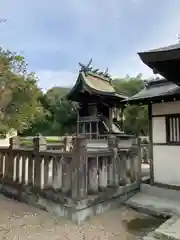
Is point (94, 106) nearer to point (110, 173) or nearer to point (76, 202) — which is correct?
point (110, 173)

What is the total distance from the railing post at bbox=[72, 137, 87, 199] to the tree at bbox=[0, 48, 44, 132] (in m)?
1.36

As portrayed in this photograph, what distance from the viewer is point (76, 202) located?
13.1ft

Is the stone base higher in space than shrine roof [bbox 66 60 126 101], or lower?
lower

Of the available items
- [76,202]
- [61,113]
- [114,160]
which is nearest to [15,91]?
[76,202]

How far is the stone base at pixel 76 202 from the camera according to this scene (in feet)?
13.3

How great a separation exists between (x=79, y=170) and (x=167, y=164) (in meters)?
2.65

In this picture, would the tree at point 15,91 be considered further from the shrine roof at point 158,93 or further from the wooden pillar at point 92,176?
the shrine roof at point 158,93

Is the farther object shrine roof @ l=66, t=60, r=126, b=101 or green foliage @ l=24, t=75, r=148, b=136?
green foliage @ l=24, t=75, r=148, b=136

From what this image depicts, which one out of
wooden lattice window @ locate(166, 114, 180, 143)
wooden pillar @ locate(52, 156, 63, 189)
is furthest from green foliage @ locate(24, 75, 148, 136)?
wooden pillar @ locate(52, 156, 63, 189)

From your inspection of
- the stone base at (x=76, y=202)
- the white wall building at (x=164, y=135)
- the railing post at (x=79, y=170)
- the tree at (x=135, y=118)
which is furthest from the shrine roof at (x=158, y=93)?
the tree at (x=135, y=118)

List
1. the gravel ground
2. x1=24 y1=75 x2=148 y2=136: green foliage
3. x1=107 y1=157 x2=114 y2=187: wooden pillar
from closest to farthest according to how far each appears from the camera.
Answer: the gravel ground, x1=107 y1=157 x2=114 y2=187: wooden pillar, x1=24 y1=75 x2=148 y2=136: green foliage

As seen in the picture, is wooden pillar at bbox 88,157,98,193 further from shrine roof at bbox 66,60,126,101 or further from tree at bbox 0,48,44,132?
shrine roof at bbox 66,60,126,101

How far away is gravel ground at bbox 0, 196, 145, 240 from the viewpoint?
3.54m

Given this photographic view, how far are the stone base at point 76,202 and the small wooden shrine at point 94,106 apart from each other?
30.1 feet
